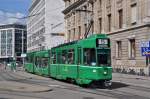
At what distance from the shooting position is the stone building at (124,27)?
49.5 m

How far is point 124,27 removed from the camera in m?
55.7

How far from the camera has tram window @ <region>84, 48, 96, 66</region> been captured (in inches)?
987

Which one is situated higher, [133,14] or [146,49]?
[133,14]

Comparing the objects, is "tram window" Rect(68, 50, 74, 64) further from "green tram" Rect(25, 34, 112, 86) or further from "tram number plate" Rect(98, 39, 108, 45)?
"tram number plate" Rect(98, 39, 108, 45)

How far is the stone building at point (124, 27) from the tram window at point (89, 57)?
73.8ft

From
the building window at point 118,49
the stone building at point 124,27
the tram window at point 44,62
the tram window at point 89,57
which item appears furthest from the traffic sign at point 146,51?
the tram window at point 89,57

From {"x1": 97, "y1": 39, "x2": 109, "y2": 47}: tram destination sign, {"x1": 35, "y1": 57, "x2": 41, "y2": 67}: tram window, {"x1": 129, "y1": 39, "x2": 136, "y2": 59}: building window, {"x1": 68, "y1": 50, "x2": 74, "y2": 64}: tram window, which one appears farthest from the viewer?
{"x1": 129, "y1": 39, "x2": 136, "y2": 59}: building window

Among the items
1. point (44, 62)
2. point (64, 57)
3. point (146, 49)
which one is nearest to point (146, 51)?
point (146, 49)

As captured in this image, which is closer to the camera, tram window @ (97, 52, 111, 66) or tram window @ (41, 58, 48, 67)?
tram window @ (97, 52, 111, 66)

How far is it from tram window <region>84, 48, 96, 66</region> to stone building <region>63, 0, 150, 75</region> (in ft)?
73.8

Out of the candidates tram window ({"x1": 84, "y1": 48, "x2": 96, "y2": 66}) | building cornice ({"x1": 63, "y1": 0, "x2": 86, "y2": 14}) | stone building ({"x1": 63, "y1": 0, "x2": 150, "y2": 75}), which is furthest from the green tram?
building cornice ({"x1": 63, "y1": 0, "x2": 86, "y2": 14})

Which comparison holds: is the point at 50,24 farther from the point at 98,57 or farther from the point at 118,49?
the point at 98,57

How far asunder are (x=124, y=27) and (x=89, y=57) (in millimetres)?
31059

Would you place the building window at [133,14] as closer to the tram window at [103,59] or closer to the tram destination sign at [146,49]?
the tram destination sign at [146,49]
